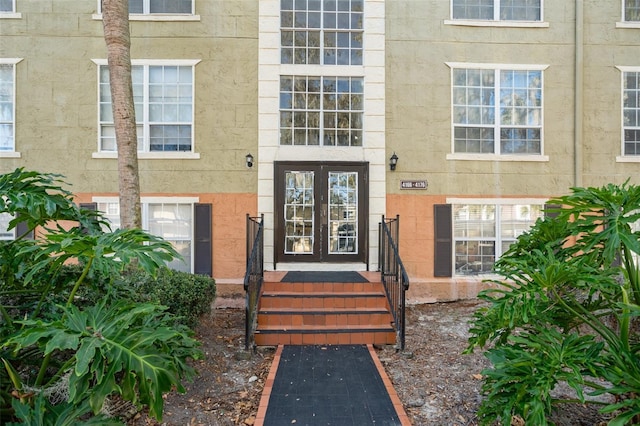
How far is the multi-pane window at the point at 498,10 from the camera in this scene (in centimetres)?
754

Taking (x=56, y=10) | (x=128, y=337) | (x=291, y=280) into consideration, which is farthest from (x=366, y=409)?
(x=56, y=10)

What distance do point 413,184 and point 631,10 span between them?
20.0 feet

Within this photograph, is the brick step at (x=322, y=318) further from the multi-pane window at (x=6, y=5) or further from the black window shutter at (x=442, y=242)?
the multi-pane window at (x=6, y=5)

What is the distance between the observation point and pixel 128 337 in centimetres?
243

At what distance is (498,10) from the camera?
757 centimetres

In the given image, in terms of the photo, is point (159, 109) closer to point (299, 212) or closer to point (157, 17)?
point (157, 17)

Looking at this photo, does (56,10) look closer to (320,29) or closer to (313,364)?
(320,29)

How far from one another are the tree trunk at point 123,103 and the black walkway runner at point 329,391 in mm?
3091

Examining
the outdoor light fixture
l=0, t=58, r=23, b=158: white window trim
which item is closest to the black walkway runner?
the outdoor light fixture

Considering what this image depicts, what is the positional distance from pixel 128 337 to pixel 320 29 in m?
7.00

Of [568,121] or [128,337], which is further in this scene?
[568,121]

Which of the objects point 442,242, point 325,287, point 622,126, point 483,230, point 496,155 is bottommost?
point 325,287

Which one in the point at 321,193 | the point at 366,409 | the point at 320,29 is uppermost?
the point at 320,29

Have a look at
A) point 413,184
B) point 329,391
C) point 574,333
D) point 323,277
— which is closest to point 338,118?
point 413,184
